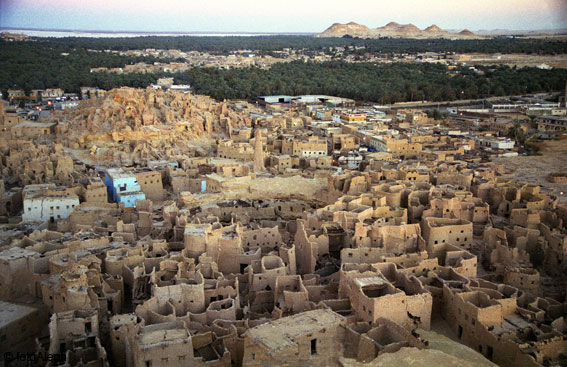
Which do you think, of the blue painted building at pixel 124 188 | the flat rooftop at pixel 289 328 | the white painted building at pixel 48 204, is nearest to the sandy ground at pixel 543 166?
the flat rooftop at pixel 289 328

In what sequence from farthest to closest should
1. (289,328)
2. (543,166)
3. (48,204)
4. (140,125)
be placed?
(140,125) → (543,166) → (48,204) → (289,328)

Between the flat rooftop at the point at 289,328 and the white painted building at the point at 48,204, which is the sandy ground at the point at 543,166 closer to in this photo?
the flat rooftop at the point at 289,328

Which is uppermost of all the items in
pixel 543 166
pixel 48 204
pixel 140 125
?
pixel 140 125

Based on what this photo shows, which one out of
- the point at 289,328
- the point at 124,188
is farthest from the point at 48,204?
the point at 289,328

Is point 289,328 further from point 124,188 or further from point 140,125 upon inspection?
point 140,125

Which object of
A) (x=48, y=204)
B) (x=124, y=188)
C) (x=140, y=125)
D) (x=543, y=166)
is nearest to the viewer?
(x=48, y=204)
